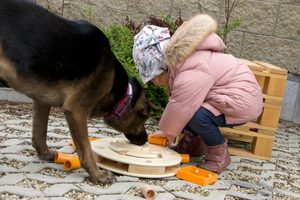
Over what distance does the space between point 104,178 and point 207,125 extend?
0.97m

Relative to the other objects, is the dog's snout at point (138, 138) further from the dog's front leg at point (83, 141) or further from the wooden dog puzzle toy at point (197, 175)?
the dog's front leg at point (83, 141)

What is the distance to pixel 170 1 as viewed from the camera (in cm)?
674

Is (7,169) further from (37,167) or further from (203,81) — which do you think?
(203,81)

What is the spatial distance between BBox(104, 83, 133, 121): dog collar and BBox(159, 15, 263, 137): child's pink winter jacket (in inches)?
12.4

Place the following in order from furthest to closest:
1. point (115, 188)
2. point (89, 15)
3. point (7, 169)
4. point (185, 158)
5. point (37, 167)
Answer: point (89, 15) → point (185, 158) → point (37, 167) → point (7, 169) → point (115, 188)

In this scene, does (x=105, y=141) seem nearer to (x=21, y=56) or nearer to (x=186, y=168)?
(x=186, y=168)

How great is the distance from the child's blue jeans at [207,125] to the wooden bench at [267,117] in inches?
24.6

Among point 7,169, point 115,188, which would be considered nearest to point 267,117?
point 115,188

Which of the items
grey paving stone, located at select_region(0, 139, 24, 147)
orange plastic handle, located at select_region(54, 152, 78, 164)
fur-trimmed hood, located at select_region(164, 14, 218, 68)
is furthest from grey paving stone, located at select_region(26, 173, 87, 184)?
fur-trimmed hood, located at select_region(164, 14, 218, 68)

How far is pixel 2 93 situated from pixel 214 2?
3181mm

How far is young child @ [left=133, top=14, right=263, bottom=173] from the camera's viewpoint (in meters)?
3.57

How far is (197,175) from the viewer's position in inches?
137

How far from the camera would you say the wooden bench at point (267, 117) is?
4309 mm

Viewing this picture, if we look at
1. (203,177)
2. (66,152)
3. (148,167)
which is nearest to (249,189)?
→ (203,177)
